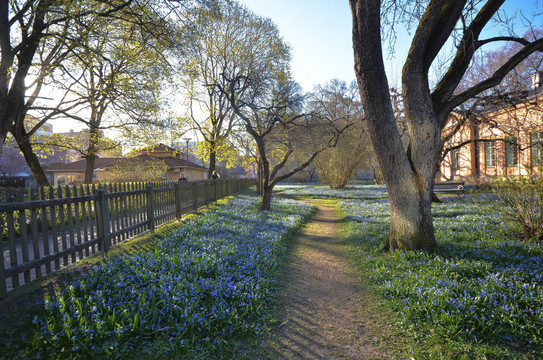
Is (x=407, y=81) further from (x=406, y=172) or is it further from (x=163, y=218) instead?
(x=163, y=218)

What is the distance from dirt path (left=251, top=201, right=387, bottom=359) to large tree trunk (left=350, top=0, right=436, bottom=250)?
1.57 m

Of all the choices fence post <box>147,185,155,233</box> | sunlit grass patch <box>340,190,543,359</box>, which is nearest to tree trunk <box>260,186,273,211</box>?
fence post <box>147,185,155,233</box>

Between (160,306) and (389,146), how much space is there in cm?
477

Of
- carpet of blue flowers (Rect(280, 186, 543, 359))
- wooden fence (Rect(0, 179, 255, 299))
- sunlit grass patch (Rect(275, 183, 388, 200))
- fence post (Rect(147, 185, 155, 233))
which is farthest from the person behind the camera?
sunlit grass patch (Rect(275, 183, 388, 200))

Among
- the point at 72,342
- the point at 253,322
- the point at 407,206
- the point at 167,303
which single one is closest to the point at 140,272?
the point at 167,303

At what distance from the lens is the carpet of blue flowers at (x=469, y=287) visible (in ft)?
9.67

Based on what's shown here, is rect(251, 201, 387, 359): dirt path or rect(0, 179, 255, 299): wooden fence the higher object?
rect(0, 179, 255, 299): wooden fence

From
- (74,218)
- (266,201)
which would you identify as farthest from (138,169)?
(74,218)

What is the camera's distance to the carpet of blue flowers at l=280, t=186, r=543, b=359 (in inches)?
116

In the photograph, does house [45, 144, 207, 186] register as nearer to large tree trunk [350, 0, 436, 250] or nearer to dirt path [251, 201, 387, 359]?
dirt path [251, 201, 387, 359]

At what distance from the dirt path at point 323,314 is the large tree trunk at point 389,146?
5.13 feet

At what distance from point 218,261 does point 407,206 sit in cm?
380

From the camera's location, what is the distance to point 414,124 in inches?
212

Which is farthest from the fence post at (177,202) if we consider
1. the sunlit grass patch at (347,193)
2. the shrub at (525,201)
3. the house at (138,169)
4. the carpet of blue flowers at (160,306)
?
the sunlit grass patch at (347,193)
